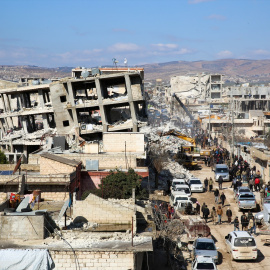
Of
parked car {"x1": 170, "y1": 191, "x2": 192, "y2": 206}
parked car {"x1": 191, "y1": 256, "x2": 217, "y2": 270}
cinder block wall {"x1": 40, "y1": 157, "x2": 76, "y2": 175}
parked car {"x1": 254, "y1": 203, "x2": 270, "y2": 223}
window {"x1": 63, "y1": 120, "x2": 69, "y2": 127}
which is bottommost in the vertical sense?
parked car {"x1": 170, "y1": 191, "x2": 192, "y2": 206}

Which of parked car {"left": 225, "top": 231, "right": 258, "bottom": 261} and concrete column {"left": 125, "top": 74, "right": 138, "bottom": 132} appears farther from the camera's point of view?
concrete column {"left": 125, "top": 74, "right": 138, "bottom": 132}

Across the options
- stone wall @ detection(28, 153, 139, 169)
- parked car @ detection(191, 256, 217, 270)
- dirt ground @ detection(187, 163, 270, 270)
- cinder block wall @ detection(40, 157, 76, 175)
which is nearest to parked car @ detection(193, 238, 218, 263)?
dirt ground @ detection(187, 163, 270, 270)

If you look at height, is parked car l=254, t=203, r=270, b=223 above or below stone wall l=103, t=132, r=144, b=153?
below

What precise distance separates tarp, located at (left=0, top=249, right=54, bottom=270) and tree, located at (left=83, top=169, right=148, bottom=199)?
11.4m

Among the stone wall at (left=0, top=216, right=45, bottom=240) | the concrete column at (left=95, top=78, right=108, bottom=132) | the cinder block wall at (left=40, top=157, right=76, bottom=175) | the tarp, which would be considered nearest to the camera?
the tarp

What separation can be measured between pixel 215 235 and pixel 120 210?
26.4ft

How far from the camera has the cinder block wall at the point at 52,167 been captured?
25344mm

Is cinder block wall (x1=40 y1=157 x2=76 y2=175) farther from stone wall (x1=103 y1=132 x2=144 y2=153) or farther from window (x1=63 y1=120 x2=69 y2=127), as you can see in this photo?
window (x1=63 y1=120 x2=69 y2=127)

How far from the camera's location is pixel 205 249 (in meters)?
19.2

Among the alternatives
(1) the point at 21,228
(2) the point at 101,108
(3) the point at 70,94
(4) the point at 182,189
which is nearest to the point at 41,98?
(3) the point at 70,94

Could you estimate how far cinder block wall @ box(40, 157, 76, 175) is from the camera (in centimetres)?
2534

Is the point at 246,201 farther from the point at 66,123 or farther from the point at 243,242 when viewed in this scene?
the point at 66,123

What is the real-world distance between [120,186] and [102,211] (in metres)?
8.34

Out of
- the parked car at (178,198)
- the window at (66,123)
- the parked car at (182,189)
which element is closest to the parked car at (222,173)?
the parked car at (182,189)
